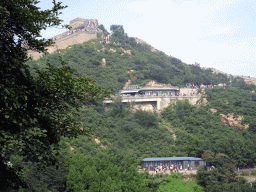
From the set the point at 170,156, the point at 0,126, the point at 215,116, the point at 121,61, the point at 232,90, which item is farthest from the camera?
the point at 121,61

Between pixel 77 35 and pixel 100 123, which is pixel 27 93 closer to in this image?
pixel 100 123

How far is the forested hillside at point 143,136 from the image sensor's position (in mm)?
22469

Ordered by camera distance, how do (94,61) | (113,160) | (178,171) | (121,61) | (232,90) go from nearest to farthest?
1. (113,160)
2. (178,171)
3. (232,90)
4. (94,61)
5. (121,61)

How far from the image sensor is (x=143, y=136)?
32562 millimetres

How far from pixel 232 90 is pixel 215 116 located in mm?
7405

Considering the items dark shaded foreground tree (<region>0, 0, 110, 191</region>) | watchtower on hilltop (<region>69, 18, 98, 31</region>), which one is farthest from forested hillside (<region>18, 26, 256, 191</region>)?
watchtower on hilltop (<region>69, 18, 98, 31</region>)

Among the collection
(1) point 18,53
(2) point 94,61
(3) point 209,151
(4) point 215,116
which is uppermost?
(2) point 94,61

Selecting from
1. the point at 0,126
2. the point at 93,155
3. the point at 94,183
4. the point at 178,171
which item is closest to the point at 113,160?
the point at 93,155

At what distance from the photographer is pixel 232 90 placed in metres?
41.2

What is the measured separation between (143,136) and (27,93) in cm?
2607

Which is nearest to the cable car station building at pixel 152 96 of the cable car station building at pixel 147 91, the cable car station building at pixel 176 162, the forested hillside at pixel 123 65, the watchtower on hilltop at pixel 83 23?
the cable car station building at pixel 147 91

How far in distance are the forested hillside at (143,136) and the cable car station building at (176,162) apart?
43.6 inches

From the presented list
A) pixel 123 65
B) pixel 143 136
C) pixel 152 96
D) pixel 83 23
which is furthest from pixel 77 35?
pixel 143 136

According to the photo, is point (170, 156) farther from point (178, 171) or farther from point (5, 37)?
point (5, 37)
